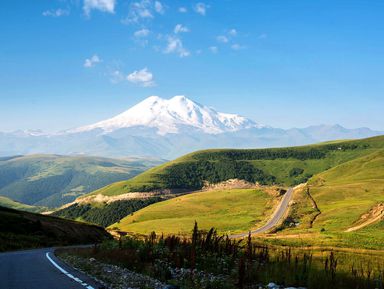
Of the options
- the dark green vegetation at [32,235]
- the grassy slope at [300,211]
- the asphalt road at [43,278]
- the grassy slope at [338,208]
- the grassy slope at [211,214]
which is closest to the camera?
the asphalt road at [43,278]

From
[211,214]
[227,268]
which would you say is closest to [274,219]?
[211,214]

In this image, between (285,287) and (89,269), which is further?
(89,269)

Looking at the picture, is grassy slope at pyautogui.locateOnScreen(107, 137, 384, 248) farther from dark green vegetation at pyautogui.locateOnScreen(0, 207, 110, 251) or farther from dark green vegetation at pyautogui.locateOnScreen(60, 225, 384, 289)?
dark green vegetation at pyautogui.locateOnScreen(0, 207, 110, 251)

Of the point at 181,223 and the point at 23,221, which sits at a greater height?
the point at 23,221

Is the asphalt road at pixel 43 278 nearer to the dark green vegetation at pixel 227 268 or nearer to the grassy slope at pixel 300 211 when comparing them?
the dark green vegetation at pixel 227 268

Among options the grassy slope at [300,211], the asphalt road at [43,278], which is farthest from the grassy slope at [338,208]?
the asphalt road at [43,278]

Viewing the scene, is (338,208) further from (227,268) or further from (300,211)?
(227,268)

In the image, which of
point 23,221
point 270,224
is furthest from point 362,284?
point 270,224

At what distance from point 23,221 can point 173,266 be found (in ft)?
184

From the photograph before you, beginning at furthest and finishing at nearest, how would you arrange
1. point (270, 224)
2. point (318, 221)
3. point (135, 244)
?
1. point (270, 224)
2. point (318, 221)
3. point (135, 244)

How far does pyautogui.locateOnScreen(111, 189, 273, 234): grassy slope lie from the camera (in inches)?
4774

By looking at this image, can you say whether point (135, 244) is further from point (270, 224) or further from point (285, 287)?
point (270, 224)

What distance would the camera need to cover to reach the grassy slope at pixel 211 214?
398ft

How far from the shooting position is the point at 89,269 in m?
21.6
